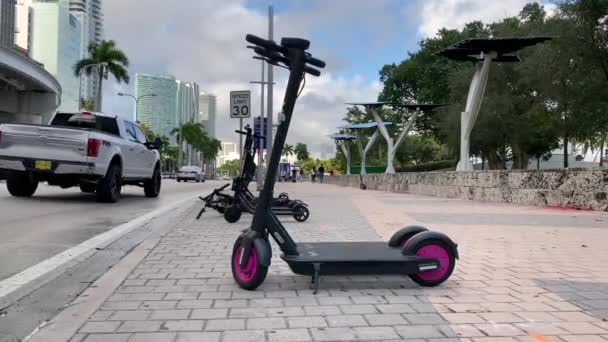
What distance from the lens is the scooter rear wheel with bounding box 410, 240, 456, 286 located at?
4285 millimetres

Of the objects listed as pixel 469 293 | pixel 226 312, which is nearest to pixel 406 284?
pixel 469 293

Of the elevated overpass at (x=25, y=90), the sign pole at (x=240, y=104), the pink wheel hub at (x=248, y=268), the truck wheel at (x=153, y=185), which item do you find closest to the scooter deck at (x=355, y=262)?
the pink wheel hub at (x=248, y=268)

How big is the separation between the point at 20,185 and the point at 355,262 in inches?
424

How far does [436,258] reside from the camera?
429cm

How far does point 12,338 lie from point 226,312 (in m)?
1.25

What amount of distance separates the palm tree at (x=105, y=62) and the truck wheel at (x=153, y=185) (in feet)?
130

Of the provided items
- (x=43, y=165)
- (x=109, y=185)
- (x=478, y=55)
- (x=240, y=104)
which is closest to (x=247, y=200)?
(x=109, y=185)

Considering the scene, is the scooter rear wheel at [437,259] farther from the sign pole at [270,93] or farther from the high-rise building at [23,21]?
the high-rise building at [23,21]

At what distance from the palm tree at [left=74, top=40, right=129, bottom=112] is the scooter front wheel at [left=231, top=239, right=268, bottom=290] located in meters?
50.8

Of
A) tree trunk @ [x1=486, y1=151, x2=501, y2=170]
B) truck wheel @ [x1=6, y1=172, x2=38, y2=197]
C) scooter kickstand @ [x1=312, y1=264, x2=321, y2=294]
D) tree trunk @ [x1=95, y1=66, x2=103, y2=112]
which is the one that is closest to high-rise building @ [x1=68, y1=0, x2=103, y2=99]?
tree trunk @ [x1=95, y1=66, x2=103, y2=112]

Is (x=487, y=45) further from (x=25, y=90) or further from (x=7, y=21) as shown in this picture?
(x=7, y=21)

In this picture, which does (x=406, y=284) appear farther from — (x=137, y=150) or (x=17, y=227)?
(x=137, y=150)

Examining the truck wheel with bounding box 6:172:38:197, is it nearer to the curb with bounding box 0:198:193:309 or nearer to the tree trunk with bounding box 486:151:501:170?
the curb with bounding box 0:198:193:309

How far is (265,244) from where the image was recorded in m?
4.08
